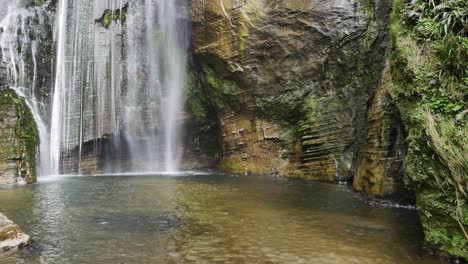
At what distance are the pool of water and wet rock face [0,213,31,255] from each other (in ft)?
0.76

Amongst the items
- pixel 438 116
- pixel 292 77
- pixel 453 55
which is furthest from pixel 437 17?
pixel 292 77

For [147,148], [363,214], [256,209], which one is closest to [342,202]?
[363,214]

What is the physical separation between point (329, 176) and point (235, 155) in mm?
4134

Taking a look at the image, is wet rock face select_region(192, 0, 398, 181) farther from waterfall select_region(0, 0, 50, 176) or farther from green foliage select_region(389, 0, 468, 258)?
green foliage select_region(389, 0, 468, 258)

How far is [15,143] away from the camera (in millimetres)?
13781

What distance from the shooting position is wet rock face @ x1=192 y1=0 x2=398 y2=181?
50.0 feet

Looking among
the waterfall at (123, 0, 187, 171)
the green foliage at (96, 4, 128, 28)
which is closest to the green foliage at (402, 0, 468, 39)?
the waterfall at (123, 0, 187, 171)

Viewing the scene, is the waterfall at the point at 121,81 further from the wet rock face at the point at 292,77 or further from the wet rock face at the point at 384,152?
the wet rock face at the point at 384,152

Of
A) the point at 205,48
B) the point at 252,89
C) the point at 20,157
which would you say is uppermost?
the point at 205,48

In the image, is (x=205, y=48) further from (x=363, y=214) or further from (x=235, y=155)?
(x=363, y=214)

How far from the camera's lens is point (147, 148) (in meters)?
18.8

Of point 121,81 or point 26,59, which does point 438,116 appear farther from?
point 26,59

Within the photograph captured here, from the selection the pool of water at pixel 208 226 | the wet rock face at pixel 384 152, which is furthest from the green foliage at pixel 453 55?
the wet rock face at pixel 384 152

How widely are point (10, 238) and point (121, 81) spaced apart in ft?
42.6
